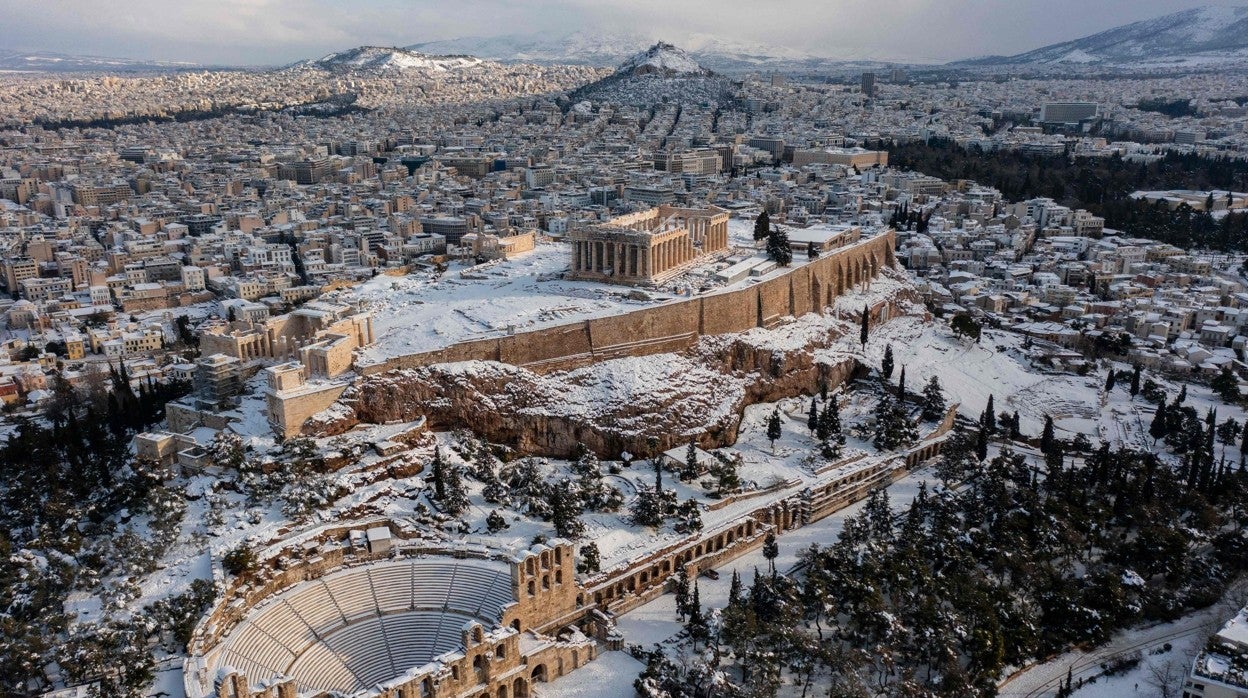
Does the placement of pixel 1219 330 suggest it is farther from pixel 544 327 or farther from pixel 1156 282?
pixel 544 327

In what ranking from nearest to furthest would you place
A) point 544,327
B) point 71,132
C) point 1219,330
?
point 544,327 < point 1219,330 < point 71,132

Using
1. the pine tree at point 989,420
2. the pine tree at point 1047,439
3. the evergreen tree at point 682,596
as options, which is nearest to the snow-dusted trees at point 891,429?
the pine tree at point 989,420

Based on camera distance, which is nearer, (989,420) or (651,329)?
(989,420)

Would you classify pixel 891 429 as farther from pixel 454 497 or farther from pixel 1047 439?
pixel 454 497

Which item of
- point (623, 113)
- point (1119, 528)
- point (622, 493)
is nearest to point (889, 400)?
point (1119, 528)

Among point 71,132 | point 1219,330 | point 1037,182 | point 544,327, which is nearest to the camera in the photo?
point 544,327

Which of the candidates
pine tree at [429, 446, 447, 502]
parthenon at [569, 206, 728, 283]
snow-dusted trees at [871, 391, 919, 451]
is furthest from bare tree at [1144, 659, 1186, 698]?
parthenon at [569, 206, 728, 283]

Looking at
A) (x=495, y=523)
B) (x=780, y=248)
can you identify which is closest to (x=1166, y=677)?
(x=495, y=523)
